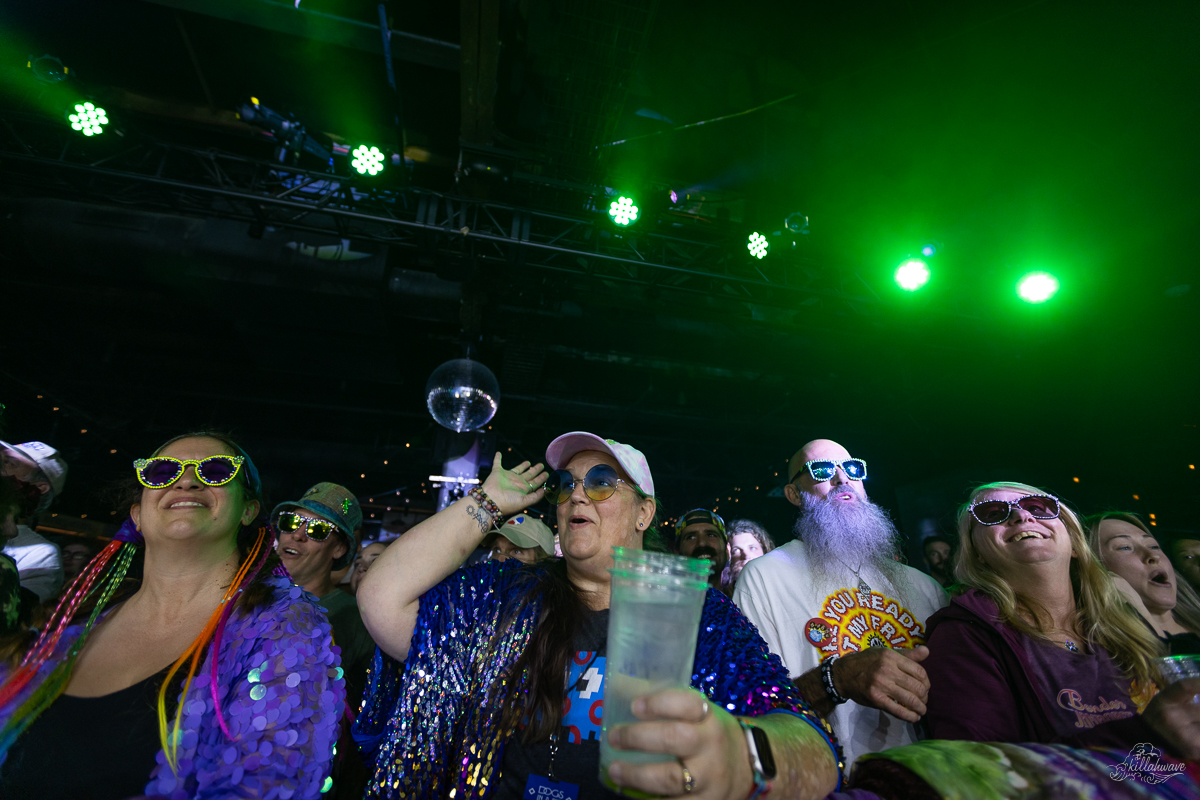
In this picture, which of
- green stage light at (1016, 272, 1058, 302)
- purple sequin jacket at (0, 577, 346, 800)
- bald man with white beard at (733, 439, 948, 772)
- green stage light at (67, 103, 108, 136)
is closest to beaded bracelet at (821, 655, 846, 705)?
bald man with white beard at (733, 439, 948, 772)

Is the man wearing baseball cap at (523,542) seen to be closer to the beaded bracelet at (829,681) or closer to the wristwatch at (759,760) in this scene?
the beaded bracelet at (829,681)

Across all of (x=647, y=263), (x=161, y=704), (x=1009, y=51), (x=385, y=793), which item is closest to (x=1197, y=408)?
(x=1009, y=51)

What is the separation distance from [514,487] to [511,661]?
0.53 m

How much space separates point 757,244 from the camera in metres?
5.89

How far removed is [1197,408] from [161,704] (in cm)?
1138

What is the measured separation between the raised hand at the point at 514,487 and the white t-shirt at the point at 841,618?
1.28m

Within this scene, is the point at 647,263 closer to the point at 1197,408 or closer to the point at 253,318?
the point at 253,318

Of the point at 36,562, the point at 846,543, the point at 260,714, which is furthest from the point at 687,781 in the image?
the point at 36,562

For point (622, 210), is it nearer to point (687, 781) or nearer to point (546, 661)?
point (546, 661)

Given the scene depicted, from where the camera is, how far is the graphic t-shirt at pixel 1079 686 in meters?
1.62

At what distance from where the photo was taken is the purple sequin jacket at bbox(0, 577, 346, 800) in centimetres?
131

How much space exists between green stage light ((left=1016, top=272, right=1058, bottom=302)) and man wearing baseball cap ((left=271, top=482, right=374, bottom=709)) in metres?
7.94

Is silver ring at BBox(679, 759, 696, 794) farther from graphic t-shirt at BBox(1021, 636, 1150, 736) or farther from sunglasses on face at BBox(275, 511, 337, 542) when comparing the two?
sunglasses on face at BBox(275, 511, 337, 542)

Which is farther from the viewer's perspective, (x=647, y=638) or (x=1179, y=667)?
(x=1179, y=667)
